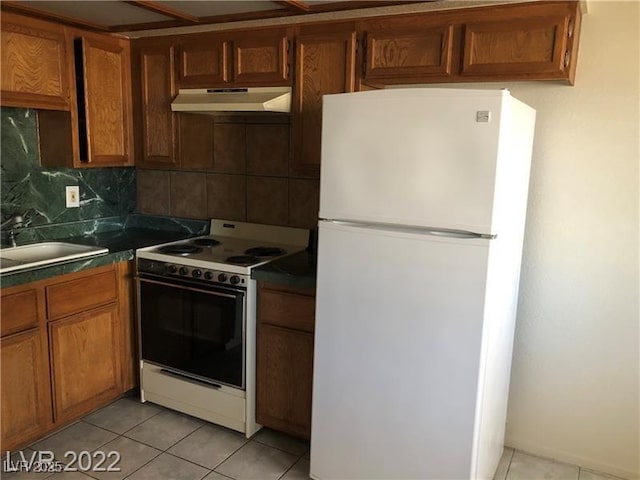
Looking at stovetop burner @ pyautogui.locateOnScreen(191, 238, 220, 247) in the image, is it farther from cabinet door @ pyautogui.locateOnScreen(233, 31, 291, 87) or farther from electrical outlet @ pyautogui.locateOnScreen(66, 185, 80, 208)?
cabinet door @ pyautogui.locateOnScreen(233, 31, 291, 87)

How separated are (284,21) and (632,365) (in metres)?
2.35

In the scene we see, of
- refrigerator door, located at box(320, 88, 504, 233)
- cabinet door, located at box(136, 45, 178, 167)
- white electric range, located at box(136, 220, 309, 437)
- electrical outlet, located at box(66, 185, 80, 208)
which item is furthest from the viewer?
electrical outlet, located at box(66, 185, 80, 208)

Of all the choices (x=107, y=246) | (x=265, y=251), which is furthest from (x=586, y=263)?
(x=107, y=246)

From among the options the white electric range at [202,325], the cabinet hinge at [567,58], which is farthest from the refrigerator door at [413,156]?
the white electric range at [202,325]

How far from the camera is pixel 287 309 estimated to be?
251 centimetres

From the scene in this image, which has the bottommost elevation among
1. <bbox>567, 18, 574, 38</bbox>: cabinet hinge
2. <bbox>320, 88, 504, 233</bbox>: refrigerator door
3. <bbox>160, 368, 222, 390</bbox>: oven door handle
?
<bbox>160, 368, 222, 390</bbox>: oven door handle

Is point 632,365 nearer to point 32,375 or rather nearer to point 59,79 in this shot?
point 32,375

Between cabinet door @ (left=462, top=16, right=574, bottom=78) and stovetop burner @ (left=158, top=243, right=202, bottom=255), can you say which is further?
stovetop burner @ (left=158, top=243, right=202, bottom=255)

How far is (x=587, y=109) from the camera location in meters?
2.27

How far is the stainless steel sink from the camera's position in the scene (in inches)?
104

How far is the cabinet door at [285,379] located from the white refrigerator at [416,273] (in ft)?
0.97

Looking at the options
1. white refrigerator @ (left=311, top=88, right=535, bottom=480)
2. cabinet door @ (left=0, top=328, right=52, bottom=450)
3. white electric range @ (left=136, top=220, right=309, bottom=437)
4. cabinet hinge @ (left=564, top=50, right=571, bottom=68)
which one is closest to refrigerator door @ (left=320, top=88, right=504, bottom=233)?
white refrigerator @ (left=311, top=88, right=535, bottom=480)

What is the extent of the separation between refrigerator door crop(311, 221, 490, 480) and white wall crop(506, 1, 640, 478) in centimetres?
77

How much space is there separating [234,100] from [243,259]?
2.68ft
